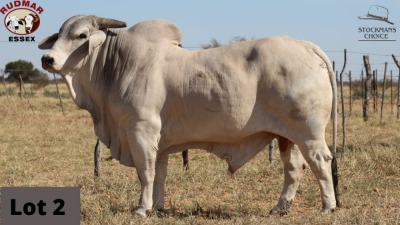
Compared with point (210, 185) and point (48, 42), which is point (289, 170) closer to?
point (210, 185)

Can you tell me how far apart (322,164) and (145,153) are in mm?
1608

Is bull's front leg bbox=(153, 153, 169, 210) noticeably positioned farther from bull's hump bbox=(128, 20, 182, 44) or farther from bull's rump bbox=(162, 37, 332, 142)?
bull's hump bbox=(128, 20, 182, 44)

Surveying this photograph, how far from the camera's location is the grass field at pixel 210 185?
5750 millimetres

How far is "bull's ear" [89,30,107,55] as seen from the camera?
6.17m

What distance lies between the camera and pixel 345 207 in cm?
631

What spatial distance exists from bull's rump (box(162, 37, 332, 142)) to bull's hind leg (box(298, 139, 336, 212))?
127 mm

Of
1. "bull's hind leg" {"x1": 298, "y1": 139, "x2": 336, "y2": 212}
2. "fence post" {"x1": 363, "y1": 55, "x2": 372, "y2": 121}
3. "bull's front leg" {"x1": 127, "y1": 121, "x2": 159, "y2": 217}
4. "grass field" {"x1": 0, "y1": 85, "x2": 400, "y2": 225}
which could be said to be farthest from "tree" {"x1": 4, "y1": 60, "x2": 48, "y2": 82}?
"bull's hind leg" {"x1": 298, "y1": 139, "x2": 336, "y2": 212}

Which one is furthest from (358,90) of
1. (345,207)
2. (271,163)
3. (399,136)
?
(345,207)

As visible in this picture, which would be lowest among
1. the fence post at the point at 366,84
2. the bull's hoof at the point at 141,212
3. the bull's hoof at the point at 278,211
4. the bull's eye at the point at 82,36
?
the fence post at the point at 366,84

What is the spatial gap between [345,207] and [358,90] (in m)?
26.9

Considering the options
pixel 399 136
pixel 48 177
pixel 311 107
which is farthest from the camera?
pixel 399 136

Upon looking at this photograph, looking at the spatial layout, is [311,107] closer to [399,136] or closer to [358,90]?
[399,136]

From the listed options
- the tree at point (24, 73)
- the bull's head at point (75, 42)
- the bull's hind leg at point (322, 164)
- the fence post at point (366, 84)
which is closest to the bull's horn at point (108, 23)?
the bull's head at point (75, 42)

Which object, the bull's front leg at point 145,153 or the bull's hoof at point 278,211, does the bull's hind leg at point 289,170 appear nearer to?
the bull's hoof at point 278,211
